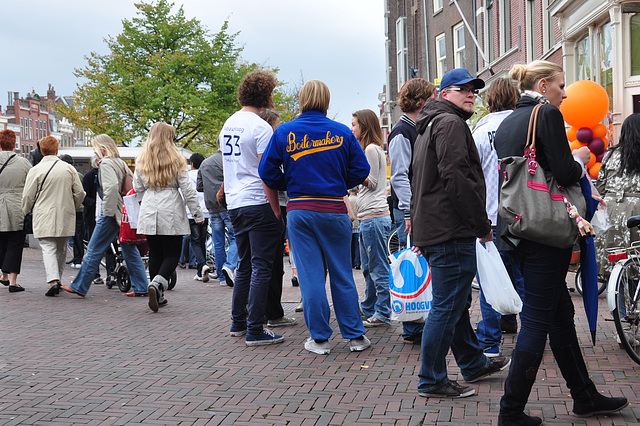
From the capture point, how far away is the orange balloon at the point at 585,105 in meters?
8.96

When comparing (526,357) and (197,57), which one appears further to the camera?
(197,57)

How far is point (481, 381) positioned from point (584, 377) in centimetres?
88

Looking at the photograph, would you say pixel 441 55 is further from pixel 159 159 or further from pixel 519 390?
pixel 519 390

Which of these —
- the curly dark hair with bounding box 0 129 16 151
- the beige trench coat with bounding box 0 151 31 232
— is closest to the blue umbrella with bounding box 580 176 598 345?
the beige trench coat with bounding box 0 151 31 232

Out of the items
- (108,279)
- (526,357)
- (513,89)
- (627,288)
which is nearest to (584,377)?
(526,357)

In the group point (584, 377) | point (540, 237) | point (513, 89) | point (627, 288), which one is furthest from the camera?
point (513, 89)

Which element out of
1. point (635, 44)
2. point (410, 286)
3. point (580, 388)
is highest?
point (635, 44)

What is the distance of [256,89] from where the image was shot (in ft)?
20.2

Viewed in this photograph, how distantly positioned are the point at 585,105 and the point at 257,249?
505 cm

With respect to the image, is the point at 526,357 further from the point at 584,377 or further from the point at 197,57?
the point at 197,57

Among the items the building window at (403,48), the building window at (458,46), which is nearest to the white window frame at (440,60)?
the building window at (458,46)

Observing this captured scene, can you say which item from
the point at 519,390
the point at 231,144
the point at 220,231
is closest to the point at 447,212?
the point at 519,390

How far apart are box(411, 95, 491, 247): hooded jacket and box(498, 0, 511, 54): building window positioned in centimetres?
1873

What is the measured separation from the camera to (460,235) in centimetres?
393
